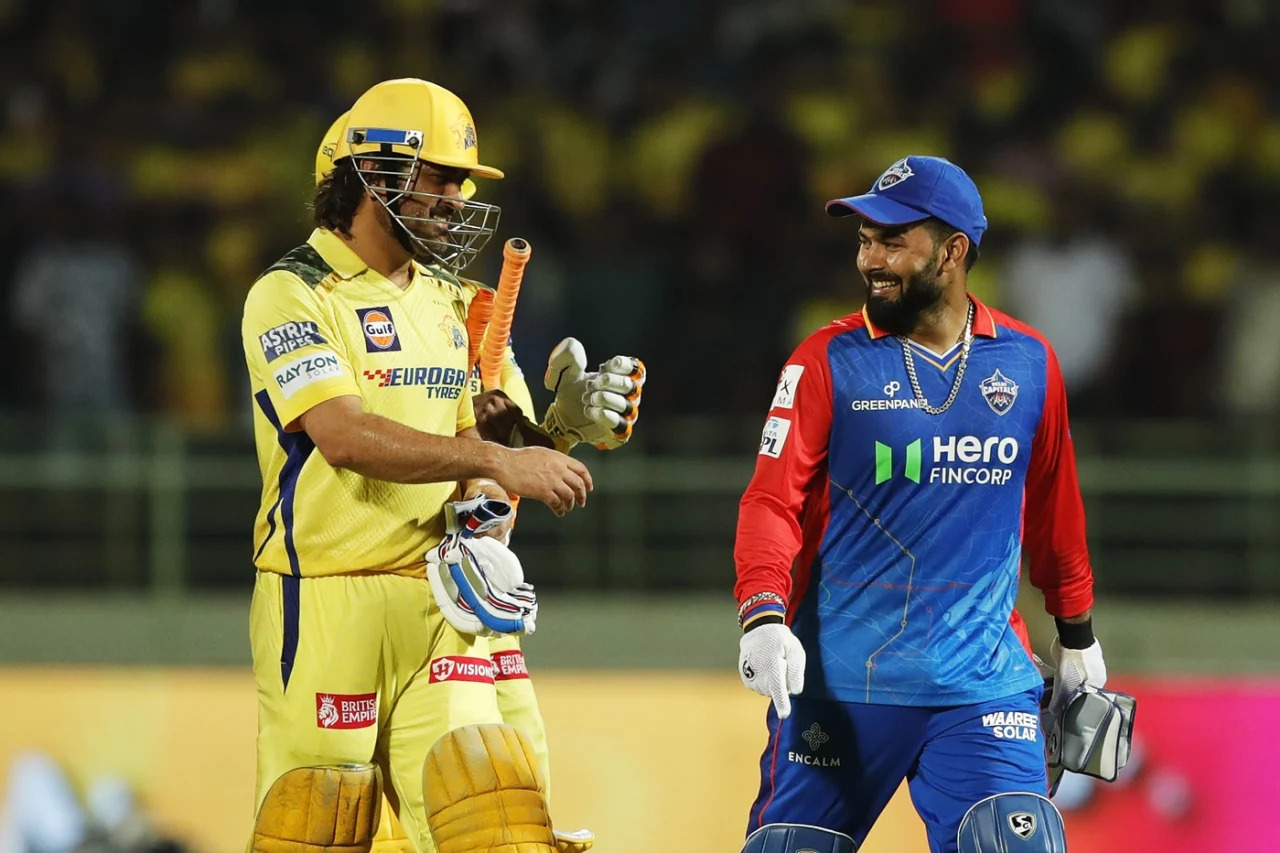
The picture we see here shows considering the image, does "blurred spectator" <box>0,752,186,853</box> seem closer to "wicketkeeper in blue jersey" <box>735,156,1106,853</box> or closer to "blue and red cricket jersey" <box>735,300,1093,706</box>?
"wicketkeeper in blue jersey" <box>735,156,1106,853</box>

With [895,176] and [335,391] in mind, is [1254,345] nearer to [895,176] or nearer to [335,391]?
[895,176]

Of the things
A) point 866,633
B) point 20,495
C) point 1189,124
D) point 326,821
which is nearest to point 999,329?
point 866,633

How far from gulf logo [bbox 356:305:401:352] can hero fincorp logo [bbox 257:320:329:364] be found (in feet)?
0.47

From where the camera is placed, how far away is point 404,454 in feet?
15.8

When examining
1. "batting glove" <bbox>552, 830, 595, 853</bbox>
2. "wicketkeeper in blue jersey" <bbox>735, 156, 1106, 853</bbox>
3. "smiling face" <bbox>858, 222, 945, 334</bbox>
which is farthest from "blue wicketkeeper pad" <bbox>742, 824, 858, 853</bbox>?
"smiling face" <bbox>858, 222, 945, 334</bbox>

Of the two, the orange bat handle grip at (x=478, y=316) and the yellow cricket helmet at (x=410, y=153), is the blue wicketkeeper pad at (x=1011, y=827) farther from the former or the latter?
the yellow cricket helmet at (x=410, y=153)

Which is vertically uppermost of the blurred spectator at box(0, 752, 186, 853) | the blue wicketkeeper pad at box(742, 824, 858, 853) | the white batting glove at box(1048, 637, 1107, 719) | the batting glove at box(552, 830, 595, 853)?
the white batting glove at box(1048, 637, 1107, 719)

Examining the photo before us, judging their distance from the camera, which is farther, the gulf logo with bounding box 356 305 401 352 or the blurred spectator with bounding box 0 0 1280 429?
the blurred spectator with bounding box 0 0 1280 429

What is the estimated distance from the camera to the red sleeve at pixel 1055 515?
5332 millimetres

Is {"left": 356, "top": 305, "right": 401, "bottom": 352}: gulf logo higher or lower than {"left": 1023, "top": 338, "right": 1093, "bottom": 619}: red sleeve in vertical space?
higher

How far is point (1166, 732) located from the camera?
25.2ft

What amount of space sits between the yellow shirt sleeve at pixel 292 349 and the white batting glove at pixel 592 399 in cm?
75

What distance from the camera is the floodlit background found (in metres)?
7.82

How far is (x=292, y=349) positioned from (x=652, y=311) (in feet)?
19.5
